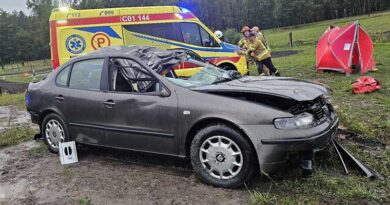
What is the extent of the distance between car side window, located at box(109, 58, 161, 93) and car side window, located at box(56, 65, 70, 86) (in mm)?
929

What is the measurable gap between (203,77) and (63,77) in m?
2.18

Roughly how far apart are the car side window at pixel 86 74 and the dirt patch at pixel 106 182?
3.55 feet

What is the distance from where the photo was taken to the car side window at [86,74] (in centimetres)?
528

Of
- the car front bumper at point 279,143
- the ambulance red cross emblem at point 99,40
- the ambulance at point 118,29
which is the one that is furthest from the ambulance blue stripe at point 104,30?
the car front bumper at point 279,143

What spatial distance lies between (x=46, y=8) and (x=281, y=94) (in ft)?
245

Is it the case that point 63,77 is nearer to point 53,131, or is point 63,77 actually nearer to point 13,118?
point 53,131

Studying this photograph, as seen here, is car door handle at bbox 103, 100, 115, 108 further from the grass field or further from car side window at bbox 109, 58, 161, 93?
the grass field

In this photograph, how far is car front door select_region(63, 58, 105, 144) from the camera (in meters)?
5.17

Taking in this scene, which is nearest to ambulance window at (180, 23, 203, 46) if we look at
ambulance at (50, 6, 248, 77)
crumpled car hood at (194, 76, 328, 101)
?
ambulance at (50, 6, 248, 77)

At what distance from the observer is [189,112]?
14.3 ft

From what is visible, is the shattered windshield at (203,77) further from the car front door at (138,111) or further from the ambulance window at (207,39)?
the ambulance window at (207,39)

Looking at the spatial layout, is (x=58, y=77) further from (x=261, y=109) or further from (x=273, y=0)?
(x=273, y=0)

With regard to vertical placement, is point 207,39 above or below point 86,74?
above

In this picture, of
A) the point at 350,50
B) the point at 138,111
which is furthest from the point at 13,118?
the point at 350,50
